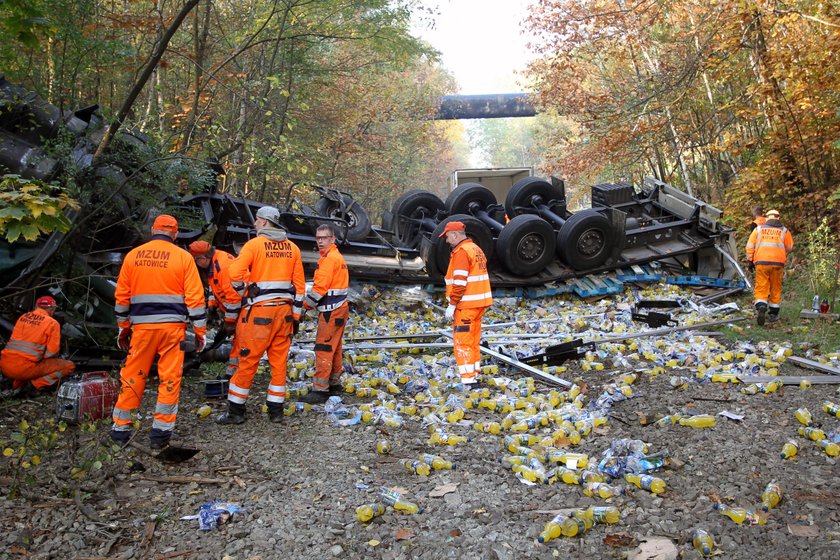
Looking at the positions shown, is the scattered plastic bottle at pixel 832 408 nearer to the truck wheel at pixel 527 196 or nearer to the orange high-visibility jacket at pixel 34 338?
the orange high-visibility jacket at pixel 34 338

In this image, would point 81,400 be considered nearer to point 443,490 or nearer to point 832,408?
point 443,490

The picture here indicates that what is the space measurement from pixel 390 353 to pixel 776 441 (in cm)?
431

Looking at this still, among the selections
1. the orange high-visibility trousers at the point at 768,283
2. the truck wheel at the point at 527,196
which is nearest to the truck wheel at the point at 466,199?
the truck wheel at the point at 527,196

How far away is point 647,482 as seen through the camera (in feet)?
12.9

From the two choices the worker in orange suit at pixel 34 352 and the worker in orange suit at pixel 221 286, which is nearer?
the worker in orange suit at pixel 34 352

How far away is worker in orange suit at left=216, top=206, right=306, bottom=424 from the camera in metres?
5.30

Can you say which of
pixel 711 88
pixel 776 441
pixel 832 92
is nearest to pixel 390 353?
pixel 776 441

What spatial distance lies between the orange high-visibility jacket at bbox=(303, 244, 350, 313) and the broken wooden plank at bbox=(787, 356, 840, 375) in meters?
4.50

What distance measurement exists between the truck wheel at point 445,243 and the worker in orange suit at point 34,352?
5.53 meters

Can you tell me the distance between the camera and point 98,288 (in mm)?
6742

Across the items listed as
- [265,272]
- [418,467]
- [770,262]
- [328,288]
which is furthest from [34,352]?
[770,262]

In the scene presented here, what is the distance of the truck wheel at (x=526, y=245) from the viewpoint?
10.3 m

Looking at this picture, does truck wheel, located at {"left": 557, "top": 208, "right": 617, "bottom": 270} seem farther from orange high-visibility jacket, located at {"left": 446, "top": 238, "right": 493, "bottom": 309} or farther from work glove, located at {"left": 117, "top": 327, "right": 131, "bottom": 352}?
work glove, located at {"left": 117, "top": 327, "right": 131, "bottom": 352}

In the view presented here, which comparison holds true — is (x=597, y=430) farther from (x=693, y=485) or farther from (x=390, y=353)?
(x=390, y=353)
